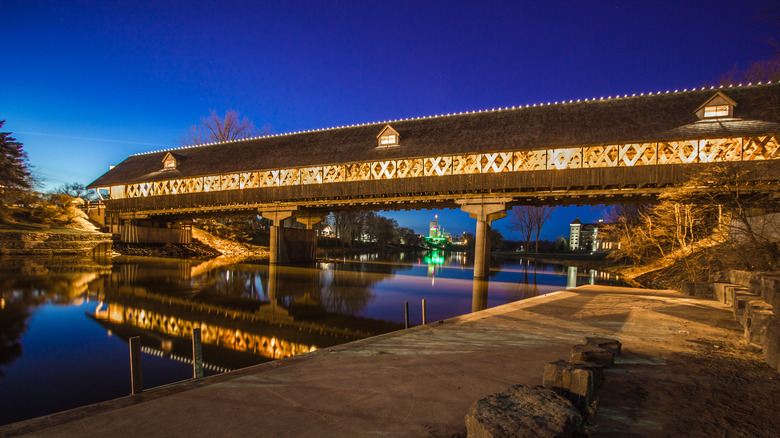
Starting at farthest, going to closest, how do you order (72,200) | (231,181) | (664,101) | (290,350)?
(72,200) < (231,181) < (664,101) < (290,350)

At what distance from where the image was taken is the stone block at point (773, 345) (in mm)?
4098

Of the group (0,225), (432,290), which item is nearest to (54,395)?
(432,290)

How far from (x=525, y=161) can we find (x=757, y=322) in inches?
537

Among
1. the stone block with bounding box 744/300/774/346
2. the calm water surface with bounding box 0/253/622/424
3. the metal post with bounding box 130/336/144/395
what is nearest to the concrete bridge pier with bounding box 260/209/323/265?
the calm water surface with bounding box 0/253/622/424

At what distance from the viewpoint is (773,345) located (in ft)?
13.9

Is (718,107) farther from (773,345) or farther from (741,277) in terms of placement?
(773,345)

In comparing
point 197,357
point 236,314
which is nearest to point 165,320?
point 236,314

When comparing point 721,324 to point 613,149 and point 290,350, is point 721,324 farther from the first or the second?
point 613,149

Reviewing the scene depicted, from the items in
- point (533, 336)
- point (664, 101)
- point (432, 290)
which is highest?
point (664, 101)

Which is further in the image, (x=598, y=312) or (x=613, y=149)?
(x=613, y=149)

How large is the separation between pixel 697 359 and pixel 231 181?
87.9ft

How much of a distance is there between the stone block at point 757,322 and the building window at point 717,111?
14390 millimetres

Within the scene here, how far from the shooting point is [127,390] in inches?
207

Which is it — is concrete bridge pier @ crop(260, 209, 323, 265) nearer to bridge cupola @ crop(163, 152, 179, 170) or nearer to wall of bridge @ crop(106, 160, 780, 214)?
wall of bridge @ crop(106, 160, 780, 214)
